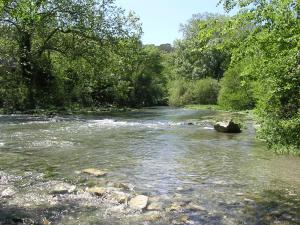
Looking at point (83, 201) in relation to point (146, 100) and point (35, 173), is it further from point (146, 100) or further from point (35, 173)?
point (146, 100)

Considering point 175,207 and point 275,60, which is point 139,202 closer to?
point 175,207

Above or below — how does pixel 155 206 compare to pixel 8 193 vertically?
below

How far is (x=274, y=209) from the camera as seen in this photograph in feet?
27.1

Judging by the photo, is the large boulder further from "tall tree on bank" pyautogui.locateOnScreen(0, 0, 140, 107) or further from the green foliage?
the green foliage

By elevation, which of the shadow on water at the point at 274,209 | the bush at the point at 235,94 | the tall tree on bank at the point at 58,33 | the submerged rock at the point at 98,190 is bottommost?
the shadow on water at the point at 274,209

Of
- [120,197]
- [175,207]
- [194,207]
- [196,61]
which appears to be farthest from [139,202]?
[196,61]

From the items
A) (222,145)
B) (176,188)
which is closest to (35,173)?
(176,188)

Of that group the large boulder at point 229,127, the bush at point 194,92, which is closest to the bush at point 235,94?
the bush at point 194,92

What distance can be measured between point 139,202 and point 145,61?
65799 millimetres

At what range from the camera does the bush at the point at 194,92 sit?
222 feet

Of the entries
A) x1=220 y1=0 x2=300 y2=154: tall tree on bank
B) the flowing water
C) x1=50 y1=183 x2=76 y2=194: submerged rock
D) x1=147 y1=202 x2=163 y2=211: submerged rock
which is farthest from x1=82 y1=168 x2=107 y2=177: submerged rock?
x1=220 y1=0 x2=300 y2=154: tall tree on bank

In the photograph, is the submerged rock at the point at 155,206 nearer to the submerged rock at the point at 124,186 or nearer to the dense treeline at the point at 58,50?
the submerged rock at the point at 124,186

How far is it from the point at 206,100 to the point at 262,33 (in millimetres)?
56095

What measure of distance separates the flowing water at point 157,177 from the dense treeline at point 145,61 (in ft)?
7.54
